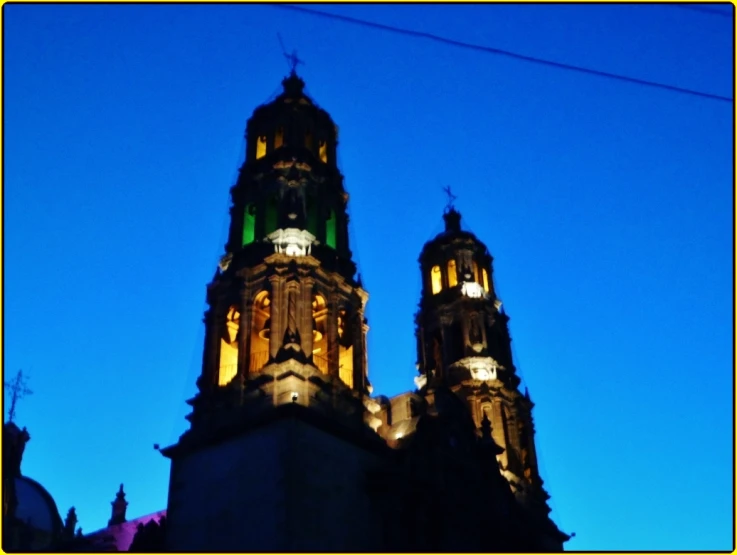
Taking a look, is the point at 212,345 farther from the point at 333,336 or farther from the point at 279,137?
the point at 279,137

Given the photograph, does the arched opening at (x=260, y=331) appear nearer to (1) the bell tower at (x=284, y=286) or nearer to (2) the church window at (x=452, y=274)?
(1) the bell tower at (x=284, y=286)

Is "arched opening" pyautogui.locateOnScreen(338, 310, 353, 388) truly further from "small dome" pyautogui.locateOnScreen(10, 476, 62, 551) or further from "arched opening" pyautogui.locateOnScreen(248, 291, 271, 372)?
"small dome" pyautogui.locateOnScreen(10, 476, 62, 551)

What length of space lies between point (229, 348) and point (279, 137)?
12.3 m

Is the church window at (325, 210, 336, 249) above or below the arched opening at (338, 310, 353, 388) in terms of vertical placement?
above

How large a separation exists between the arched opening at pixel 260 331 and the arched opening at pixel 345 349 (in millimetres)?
3086

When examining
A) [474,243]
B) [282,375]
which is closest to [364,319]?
[282,375]

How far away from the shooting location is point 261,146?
4269 cm

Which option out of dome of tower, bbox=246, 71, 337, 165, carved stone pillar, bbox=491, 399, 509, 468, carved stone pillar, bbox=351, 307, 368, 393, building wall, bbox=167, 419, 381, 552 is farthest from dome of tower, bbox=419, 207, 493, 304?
building wall, bbox=167, 419, 381, 552

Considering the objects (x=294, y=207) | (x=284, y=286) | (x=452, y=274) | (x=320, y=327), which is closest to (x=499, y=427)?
(x=452, y=274)

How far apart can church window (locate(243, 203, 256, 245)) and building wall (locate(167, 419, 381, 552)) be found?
11208 mm

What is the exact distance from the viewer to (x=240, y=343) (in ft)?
109

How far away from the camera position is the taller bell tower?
2823 cm

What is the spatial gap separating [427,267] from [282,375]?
21.9 metres

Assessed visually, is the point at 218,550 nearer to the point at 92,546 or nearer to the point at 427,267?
the point at 92,546
